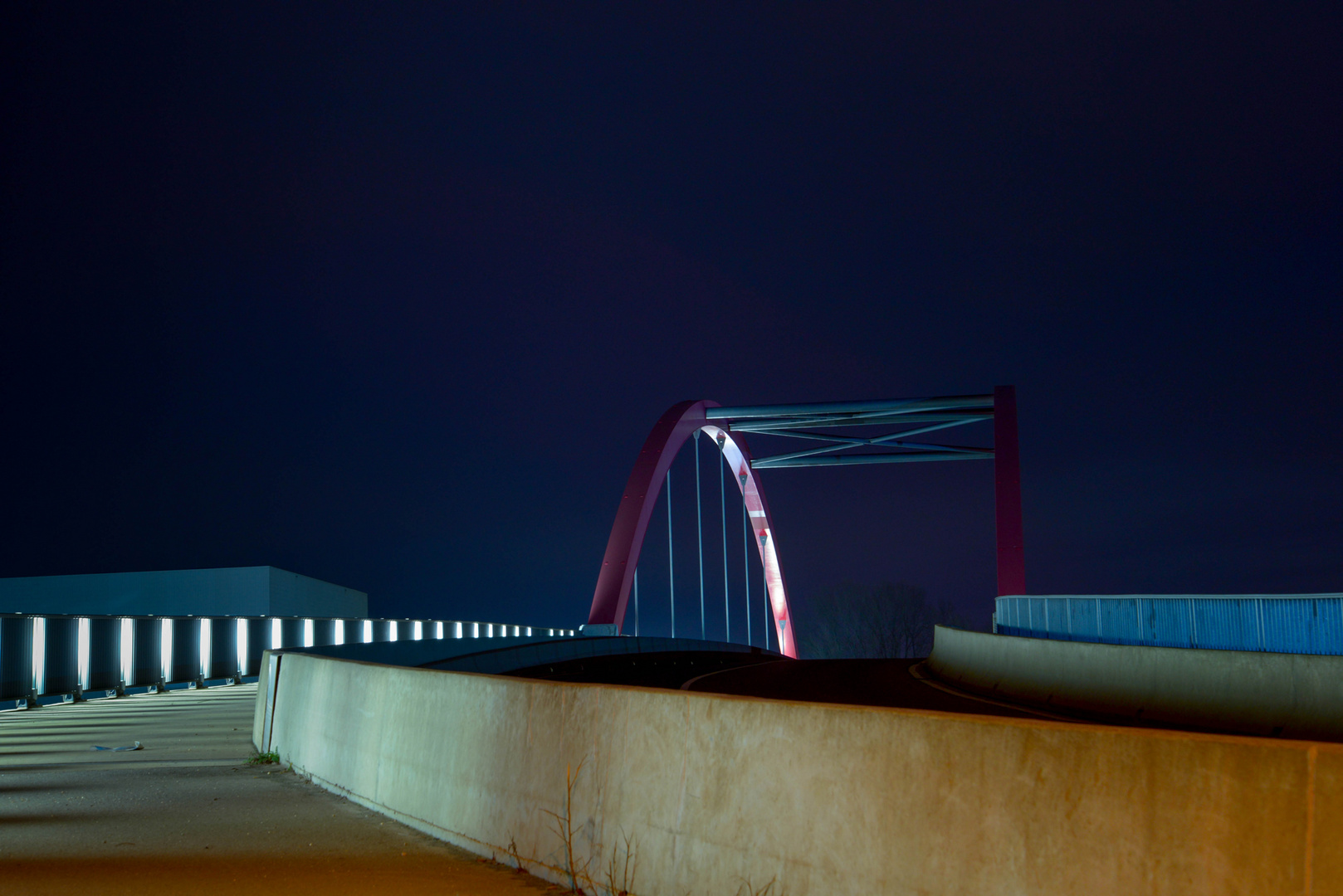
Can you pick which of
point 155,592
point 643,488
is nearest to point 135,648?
point 643,488

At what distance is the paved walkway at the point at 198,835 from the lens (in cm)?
588

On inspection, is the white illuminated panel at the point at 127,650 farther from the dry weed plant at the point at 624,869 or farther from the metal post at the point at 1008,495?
the metal post at the point at 1008,495

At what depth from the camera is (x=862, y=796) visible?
441 cm

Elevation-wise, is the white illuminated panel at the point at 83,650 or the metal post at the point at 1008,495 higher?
the metal post at the point at 1008,495

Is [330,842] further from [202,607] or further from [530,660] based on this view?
[202,607]

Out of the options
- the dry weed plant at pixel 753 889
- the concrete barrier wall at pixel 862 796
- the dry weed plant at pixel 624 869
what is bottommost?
the dry weed plant at pixel 624 869

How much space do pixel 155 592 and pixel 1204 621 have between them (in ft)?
146

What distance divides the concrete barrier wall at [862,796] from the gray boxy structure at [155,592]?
48465 mm

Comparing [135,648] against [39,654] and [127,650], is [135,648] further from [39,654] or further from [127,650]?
[39,654]

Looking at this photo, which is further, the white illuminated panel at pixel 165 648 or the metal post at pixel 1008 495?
the metal post at pixel 1008 495

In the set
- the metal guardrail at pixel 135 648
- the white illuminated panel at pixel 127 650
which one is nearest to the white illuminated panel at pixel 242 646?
the metal guardrail at pixel 135 648

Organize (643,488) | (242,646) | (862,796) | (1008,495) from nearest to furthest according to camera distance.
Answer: (862,796) → (242,646) → (643,488) → (1008,495)

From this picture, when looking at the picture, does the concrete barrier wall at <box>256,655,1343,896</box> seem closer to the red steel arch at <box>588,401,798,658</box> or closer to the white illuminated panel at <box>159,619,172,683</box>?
the white illuminated panel at <box>159,619,172,683</box>

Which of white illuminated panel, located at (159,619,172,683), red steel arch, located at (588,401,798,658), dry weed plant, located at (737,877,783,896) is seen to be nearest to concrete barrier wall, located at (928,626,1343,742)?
dry weed plant, located at (737,877,783,896)
